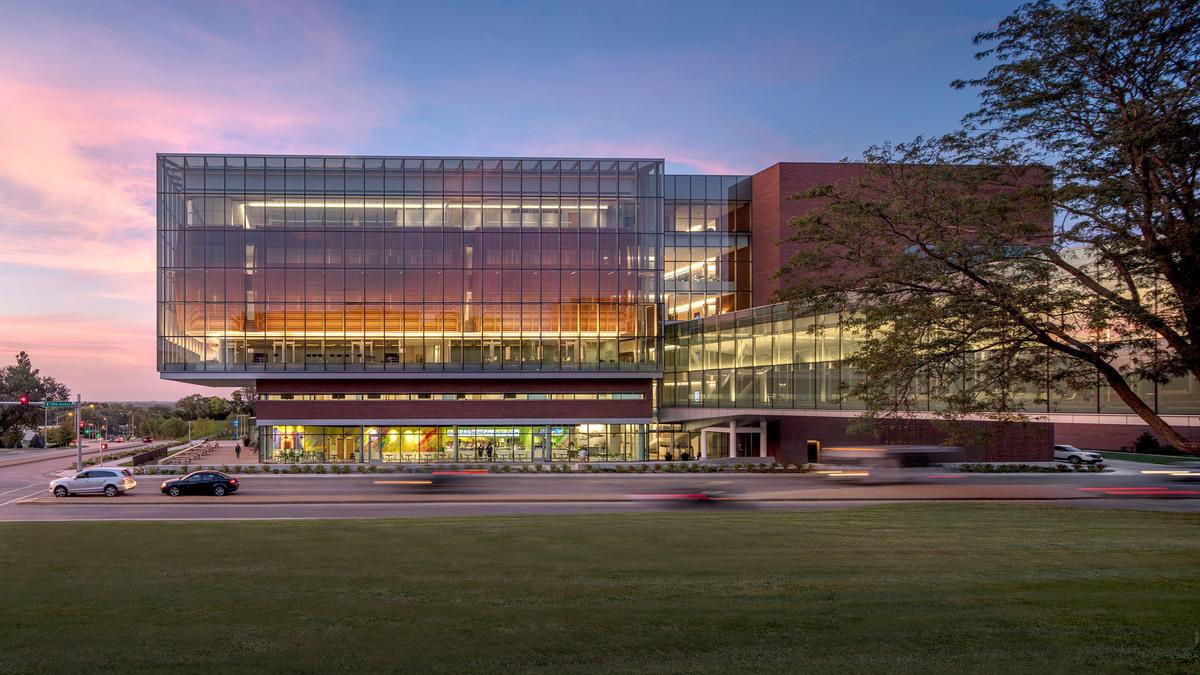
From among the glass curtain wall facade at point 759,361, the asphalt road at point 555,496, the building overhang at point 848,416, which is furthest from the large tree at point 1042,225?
the glass curtain wall facade at point 759,361

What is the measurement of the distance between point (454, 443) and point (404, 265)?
1343 cm

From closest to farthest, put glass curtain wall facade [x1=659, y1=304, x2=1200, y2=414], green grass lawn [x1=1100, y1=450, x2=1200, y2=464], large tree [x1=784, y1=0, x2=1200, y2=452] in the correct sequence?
large tree [x1=784, y1=0, x2=1200, y2=452]
glass curtain wall facade [x1=659, y1=304, x2=1200, y2=414]
green grass lawn [x1=1100, y1=450, x2=1200, y2=464]

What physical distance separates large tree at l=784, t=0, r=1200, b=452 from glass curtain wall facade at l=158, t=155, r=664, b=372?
3534 cm

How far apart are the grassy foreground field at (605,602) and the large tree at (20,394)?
85.3 metres

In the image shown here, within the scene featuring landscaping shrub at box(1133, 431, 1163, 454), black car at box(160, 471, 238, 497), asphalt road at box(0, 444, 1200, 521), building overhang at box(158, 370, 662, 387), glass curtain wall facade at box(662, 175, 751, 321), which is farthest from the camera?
glass curtain wall facade at box(662, 175, 751, 321)

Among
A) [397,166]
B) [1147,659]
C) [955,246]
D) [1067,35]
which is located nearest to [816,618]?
[1147,659]

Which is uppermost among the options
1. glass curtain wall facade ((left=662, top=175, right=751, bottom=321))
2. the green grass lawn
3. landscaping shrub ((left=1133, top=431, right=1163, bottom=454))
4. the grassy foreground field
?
glass curtain wall facade ((left=662, top=175, right=751, bottom=321))

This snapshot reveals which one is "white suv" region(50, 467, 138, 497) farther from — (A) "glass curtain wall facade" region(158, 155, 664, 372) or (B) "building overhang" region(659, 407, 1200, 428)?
(B) "building overhang" region(659, 407, 1200, 428)

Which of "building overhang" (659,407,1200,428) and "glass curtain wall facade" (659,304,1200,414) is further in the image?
"glass curtain wall facade" (659,304,1200,414)

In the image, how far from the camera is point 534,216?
5356cm

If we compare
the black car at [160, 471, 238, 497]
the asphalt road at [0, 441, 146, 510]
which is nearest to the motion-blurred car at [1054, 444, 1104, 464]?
the black car at [160, 471, 238, 497]

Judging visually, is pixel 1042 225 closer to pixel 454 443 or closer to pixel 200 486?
pixel 200 486

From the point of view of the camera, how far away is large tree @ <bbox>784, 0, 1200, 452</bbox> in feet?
47.6

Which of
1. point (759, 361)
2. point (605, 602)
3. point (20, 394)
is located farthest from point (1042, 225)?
point (20, 394)
